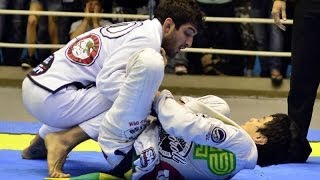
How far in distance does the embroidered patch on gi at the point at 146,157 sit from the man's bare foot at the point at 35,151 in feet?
2.40

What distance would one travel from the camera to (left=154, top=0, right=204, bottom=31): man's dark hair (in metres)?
3.02

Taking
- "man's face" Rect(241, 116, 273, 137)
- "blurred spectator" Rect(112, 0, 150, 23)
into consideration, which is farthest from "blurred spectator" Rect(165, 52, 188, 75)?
"man's face" Rect(241, 116, 273, 137)

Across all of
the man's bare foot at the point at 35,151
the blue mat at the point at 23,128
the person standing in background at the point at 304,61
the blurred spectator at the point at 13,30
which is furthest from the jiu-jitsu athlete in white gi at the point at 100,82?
the blurred spectator at the point at 13,30

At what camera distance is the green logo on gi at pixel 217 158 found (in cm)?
290

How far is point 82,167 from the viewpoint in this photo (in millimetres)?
3332

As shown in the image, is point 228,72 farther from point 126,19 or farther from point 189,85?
point 126,19

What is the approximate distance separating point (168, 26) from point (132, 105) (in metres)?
0.41

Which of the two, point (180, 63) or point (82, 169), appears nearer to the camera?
point (82, 169)

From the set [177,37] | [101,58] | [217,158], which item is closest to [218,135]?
[217,158]

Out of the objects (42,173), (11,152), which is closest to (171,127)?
Answer: (42,173)

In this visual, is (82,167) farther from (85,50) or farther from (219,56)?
(219,56)

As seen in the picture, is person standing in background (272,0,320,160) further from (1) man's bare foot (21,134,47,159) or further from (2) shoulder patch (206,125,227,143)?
(1) man's bare foot (21,134,47,159)

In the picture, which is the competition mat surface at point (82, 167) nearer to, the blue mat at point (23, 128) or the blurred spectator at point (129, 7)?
the blue mat at point (23, 128)

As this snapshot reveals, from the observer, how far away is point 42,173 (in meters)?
3.12
